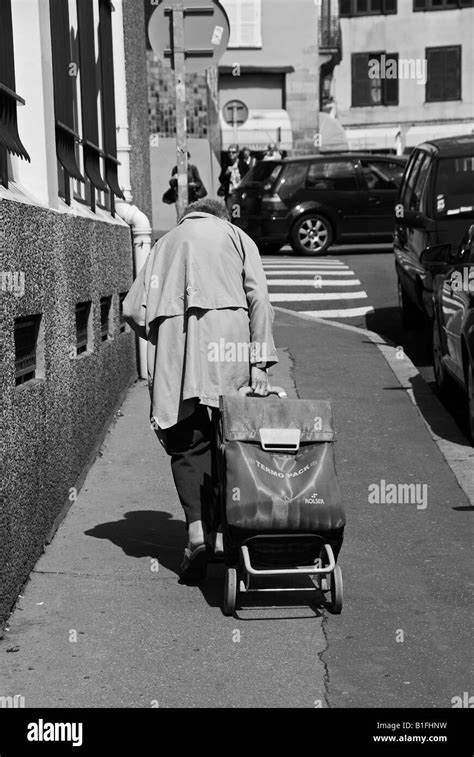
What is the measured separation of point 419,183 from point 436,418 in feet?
13.8

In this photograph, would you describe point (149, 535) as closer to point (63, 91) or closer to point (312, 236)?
point (63, 91)

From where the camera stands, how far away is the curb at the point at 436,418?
812 cm

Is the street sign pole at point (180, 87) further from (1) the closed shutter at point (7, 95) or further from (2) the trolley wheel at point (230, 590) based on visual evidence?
(2) the trolley wheel at point (230, 590)

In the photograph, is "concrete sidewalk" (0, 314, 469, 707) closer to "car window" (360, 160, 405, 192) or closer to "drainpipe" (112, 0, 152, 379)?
"drainpipe" (112, 0, 152, 379)

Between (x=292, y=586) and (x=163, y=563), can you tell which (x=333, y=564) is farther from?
(x=163, y=563)

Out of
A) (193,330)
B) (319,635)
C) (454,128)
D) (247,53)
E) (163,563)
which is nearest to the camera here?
(319,635)

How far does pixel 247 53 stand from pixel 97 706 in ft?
138

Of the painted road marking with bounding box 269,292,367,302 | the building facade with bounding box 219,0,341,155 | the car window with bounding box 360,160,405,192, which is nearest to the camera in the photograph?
the painted road marking with bounding box 269,292,367,302

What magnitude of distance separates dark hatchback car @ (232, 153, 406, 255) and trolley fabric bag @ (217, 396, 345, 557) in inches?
622

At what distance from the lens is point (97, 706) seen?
4.48 meters

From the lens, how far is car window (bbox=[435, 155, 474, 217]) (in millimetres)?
12469

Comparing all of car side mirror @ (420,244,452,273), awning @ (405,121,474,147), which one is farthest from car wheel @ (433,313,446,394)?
awning @ (405,121,474,147)

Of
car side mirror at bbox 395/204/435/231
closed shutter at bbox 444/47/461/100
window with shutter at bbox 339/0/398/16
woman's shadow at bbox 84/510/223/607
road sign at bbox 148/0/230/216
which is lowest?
woman's shadow at bbox 84/510/223/607
